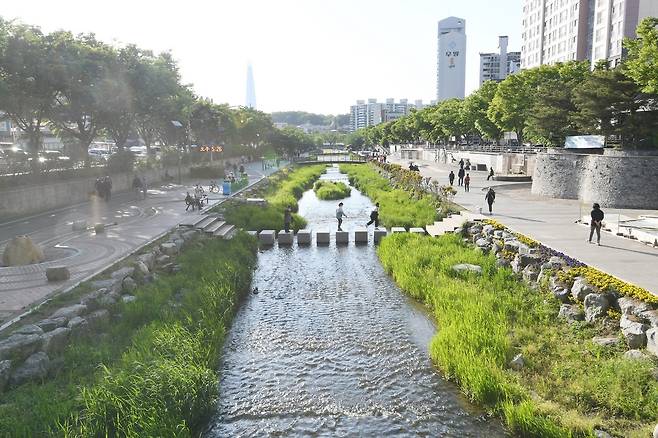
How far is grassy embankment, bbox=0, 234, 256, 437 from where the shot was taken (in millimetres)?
8609

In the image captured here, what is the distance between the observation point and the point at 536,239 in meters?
21.2

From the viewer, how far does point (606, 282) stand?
13.6 metres

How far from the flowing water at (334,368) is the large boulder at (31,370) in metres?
3.28

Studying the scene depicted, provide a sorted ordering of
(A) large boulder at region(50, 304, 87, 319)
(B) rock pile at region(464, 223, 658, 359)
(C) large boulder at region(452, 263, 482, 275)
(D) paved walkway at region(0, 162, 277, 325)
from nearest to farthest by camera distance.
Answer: (B) rock pile at region(464, 223, 658, 359)
(A) large boulder at region(50, 304, 87, 319)
(D) paved walkway at region(0, 162, 277, 325)
(C) large boulder at region(452, 263, 482, 275)

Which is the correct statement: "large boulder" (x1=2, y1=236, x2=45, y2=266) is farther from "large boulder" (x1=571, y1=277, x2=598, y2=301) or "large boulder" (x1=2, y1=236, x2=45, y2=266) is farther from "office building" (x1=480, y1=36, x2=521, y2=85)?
"office building" (x1=480, y1=36, x2=521, y2=85)

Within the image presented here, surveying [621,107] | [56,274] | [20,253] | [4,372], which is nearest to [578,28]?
[621,107]

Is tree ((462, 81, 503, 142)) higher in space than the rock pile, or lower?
higher

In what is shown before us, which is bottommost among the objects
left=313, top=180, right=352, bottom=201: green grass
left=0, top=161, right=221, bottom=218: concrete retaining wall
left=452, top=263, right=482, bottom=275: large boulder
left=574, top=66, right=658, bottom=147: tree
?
left=313, top=180, right=352, bottom=201: green grass

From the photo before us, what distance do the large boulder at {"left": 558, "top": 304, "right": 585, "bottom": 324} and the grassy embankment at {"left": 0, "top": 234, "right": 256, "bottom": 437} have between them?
863 cm

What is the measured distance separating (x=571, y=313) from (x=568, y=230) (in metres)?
11.3

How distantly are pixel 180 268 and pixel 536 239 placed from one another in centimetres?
1346

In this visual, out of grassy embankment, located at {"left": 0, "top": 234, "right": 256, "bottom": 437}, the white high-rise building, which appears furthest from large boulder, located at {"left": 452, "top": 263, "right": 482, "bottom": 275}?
the white high-rise building

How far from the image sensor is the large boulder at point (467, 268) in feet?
58.4

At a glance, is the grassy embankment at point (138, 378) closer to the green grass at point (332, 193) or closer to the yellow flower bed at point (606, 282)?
the yellow flower bed at point (606, 282)
